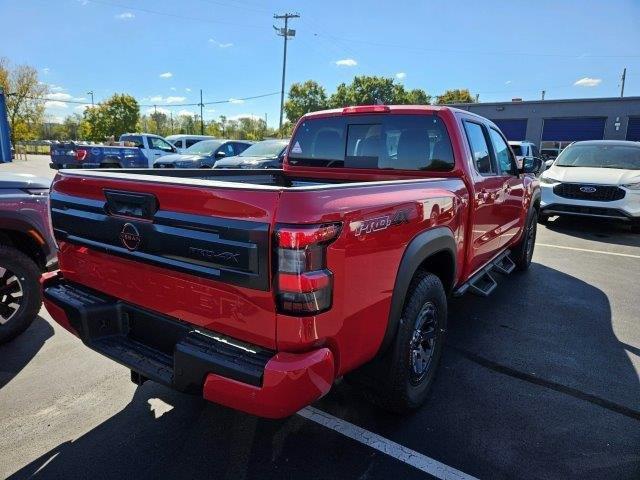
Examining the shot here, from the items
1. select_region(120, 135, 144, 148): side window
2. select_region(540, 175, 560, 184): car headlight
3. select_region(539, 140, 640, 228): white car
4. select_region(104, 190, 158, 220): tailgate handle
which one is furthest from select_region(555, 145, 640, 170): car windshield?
select_region(120, 135, 144, 148): side window

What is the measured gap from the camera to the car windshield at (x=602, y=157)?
9258 mm

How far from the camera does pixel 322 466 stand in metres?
2.36

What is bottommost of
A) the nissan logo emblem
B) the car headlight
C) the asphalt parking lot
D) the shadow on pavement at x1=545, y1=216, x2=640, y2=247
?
the asphalt parking lot

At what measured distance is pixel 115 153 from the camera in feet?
46.5

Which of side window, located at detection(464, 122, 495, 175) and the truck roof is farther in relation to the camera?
side window, located at detection(464, 122, 495, 175)

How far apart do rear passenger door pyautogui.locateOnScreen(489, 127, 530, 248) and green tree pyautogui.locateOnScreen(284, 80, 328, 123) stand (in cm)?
7298

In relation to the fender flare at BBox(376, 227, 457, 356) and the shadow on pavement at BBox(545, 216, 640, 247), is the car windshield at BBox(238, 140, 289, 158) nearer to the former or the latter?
the shadow on pavement at BBox(545, 216, 640, 247)

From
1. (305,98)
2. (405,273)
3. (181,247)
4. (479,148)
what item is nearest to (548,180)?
(479,148)

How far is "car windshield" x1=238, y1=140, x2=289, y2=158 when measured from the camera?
1135 centimetres

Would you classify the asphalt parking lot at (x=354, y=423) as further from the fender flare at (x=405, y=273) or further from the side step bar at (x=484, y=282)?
the fender flare at (x=405, y=273)

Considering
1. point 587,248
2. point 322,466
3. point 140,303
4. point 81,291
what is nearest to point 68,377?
point 81,291

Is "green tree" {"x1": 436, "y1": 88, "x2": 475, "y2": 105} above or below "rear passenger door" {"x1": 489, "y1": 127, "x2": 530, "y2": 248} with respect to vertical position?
above

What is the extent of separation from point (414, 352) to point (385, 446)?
57 cm

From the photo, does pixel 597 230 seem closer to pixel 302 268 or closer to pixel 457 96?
pixel 302 268
